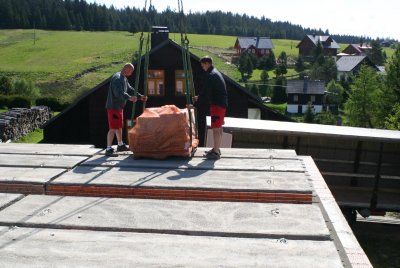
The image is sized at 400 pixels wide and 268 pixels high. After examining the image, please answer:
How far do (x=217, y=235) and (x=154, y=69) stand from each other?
2542 centimetres

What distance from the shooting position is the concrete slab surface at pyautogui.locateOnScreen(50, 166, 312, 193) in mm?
5992

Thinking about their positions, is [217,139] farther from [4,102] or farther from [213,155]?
[4,102]

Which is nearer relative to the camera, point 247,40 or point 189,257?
point 189,257

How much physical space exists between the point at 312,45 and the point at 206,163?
5471 inches

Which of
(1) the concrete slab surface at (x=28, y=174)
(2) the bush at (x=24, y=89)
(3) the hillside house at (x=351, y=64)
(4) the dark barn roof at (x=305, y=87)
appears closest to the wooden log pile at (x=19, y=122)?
(2) the bush at (x=24, y=89)

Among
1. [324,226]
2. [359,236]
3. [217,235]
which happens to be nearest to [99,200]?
[217,235]

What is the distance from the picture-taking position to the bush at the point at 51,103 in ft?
170

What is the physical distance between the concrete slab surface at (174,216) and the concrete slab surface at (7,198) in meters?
0.11

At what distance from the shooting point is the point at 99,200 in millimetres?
5629

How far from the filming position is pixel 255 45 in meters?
135

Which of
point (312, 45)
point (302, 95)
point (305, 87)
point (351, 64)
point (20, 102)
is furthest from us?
point (312, 45)

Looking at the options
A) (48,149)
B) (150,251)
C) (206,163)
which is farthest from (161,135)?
(150,251)

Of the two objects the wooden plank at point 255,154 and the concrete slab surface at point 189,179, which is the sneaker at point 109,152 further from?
the wooden plank at point 255,154

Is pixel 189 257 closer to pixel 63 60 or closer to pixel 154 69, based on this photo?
pixel 154 69
